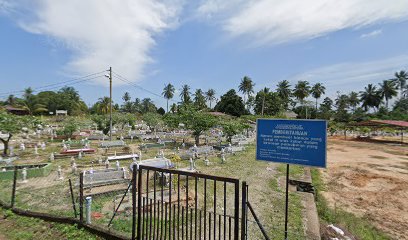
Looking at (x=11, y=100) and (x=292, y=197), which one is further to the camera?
(x=11, y=100)

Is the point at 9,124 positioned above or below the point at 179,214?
above

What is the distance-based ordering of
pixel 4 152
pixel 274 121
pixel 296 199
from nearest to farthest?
1. pixel 274 121
2. pixel 296 199
3. pixel 4 152

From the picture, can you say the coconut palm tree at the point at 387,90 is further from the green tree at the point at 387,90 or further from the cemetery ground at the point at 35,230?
the cemetery ground at the point at 35,230

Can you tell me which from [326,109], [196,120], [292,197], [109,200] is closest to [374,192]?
[292,197]

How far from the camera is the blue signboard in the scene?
15.2ft

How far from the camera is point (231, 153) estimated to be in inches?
787

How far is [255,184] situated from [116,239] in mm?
7458

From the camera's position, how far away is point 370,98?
74125mm

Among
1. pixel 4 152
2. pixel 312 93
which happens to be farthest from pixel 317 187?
pixel 312 93

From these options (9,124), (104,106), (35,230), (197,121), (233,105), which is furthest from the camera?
(233,105)

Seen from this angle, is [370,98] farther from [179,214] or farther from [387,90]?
[179,214]

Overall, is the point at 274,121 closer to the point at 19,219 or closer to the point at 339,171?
the point at 19,219

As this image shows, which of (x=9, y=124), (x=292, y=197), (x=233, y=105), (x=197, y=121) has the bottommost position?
(x=292, y=197)

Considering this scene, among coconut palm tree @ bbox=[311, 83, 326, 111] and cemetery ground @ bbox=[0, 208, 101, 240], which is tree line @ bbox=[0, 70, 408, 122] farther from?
cemetery ground @ bbox=[0, 208, 101, 240]
